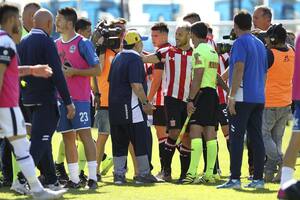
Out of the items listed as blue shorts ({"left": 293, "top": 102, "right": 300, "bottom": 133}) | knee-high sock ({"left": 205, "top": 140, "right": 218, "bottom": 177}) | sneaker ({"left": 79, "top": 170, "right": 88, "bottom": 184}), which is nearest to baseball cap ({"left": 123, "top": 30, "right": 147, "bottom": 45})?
knee-high sock ({"left": 205, "top": 140, "right": 218, "bottom": 177})

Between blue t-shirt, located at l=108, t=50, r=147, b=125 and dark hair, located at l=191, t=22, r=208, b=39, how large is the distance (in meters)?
0.79

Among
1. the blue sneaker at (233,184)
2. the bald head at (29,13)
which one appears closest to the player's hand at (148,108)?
the blue sneaker at (233,184)

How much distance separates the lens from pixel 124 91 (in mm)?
12594

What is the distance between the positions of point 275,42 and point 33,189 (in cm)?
407

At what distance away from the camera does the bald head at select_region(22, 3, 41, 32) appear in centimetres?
1229

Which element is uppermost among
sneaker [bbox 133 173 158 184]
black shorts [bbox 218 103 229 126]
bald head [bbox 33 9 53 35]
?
bald head [bbox 33 9 53 35]

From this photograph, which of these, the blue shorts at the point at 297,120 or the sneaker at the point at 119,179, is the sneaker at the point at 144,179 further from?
the blue shorts at the point at 297,120

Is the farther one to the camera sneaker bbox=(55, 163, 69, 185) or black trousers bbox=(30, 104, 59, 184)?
sneaker bbox=(55, 163, 69, 185)

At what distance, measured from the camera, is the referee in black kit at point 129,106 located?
12.5 m

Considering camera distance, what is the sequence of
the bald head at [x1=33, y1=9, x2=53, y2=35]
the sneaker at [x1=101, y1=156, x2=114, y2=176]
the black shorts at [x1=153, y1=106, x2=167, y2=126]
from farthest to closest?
1. the sneaker at [x1=101, y1=156, x2=114, y2=176]
2. the black shorts at [x1=153, y1=106, x2=167, y2=126]
3. the bald head at [x1=33, y1=9, x2=53, y2=35]

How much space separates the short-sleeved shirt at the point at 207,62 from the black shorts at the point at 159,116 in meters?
1.22

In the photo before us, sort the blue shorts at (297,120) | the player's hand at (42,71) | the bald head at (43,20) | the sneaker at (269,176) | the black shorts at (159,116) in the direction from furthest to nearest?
the black shorts at (159,116) < the sneaker at (269,176) < the bald head at (43,20) < the blue shorts at (297,120) < the player's hand at (42,71)

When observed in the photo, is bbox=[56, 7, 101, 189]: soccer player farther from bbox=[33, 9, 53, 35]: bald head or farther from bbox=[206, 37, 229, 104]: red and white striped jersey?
bbox=[206, 37, 229, 104]: red and white striped jersey

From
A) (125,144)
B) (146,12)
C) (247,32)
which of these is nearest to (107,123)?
(125,144)
